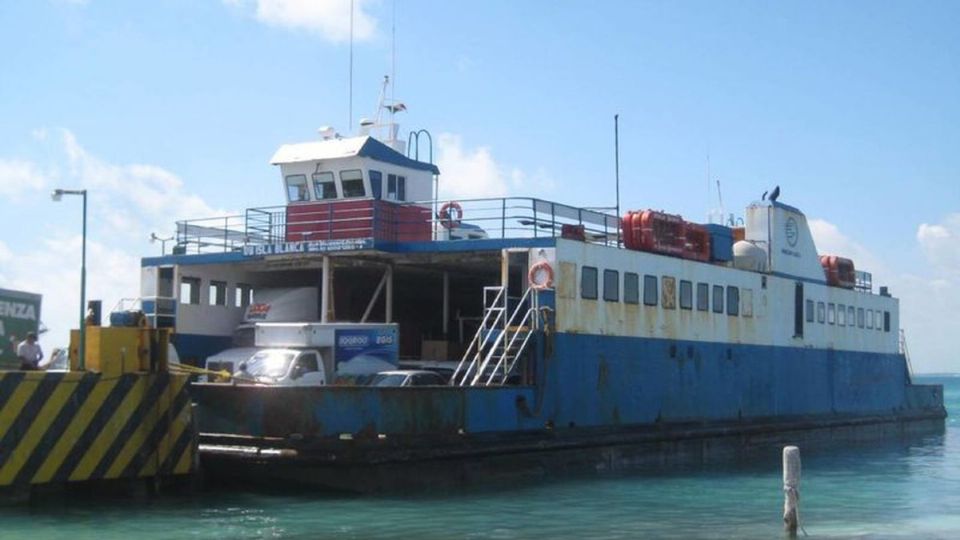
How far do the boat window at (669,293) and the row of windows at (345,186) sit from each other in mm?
5548

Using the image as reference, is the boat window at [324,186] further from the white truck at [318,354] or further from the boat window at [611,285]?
the boat window at [611,285]

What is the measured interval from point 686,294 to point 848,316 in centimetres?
919

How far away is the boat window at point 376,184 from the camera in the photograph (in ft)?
78.7

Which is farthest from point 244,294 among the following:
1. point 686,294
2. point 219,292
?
point 686,294

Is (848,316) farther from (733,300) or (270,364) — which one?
(270,364)

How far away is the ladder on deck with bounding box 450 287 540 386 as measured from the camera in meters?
20.0

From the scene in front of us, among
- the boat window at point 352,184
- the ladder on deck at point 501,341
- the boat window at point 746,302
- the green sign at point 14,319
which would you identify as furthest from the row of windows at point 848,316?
the green sign at point 14,319

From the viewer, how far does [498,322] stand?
21.5 m

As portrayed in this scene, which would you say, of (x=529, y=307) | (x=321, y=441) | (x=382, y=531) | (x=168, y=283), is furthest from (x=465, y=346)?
(x=382, y=531)

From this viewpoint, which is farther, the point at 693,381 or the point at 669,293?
the point at 693,381

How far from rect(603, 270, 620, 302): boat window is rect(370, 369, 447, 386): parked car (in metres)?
4.11

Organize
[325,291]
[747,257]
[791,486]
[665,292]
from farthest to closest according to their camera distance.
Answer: [747,257] < [665,292] < [325,291] < [791,486]

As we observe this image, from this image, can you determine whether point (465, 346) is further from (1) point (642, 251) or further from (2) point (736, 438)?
(2) point (736, 438)

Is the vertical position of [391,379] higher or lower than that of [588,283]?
lower
